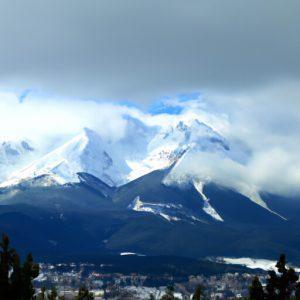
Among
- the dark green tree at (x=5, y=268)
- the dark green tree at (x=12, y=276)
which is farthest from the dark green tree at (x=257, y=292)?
the dark green tree at (x=5, y=268)

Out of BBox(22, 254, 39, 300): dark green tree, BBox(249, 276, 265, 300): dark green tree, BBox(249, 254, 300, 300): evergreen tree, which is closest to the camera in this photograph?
BBox(22, 254, 39, 300): dark green tree

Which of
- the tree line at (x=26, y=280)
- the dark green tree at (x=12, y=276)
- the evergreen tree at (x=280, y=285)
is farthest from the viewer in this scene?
the evergreen tree at (x=280, y=285)

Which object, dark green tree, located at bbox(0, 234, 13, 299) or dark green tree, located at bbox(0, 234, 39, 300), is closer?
dark green tree, located at bbox(0, 234, 13, 299)

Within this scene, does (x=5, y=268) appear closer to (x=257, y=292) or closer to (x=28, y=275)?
(x=28, y=275)

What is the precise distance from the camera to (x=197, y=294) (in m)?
130

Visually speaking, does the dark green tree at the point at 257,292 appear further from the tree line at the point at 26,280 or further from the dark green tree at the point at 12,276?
the dark green tree at the point at 12,276

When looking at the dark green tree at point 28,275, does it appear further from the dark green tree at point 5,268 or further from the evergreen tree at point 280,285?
the evergreen tree at point 280,285

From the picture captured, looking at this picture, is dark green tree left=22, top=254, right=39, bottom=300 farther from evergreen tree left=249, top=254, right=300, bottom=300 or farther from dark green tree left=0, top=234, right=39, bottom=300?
evergreen tree left=249, top=254, right=300, bottom=300

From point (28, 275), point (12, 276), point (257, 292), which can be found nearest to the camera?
point (12, 276)

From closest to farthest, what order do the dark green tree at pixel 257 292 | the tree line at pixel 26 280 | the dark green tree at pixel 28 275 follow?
the tree line at pixel 26 280 < the dark green tree at pixel 28 275 < the dark green tree at pixel 257 292

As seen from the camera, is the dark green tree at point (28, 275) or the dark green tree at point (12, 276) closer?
the dark green tree at point (12, 276)

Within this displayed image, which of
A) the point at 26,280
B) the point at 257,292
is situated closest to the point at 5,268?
the point at 26,280

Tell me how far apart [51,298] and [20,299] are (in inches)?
1687

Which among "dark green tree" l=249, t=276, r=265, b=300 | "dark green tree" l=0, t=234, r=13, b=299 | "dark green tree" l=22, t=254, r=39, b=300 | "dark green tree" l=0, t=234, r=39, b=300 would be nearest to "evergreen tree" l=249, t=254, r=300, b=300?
"dark green tree" l=249, t=276, r=265, b=300
